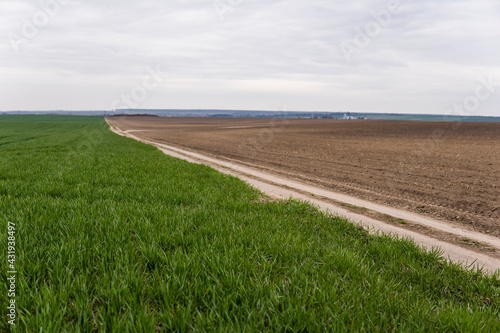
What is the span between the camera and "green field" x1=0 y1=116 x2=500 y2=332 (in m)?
2.94

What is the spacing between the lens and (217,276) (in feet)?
12.1

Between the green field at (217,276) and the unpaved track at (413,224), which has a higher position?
the green field at (217,276)

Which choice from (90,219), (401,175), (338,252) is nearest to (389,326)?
(338,252)

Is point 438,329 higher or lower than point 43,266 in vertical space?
lower

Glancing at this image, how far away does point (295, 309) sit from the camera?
3045 mm

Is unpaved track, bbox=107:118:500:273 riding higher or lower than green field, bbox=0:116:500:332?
lower

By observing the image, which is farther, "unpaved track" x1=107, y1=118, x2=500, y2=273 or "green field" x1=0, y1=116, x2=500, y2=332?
"unpaved track" x1=107, y1=118, x2=500, y2=273

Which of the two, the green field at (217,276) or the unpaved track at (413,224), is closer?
the green field at (217,276)

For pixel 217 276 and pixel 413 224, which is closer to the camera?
pixel 217 276

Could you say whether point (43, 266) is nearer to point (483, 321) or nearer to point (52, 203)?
point (52, 203)

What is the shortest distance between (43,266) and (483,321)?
4936 millimetres

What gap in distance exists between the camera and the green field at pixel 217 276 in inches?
116

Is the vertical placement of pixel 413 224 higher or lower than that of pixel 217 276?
lower

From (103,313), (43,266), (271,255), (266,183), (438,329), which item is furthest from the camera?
(266,183)
